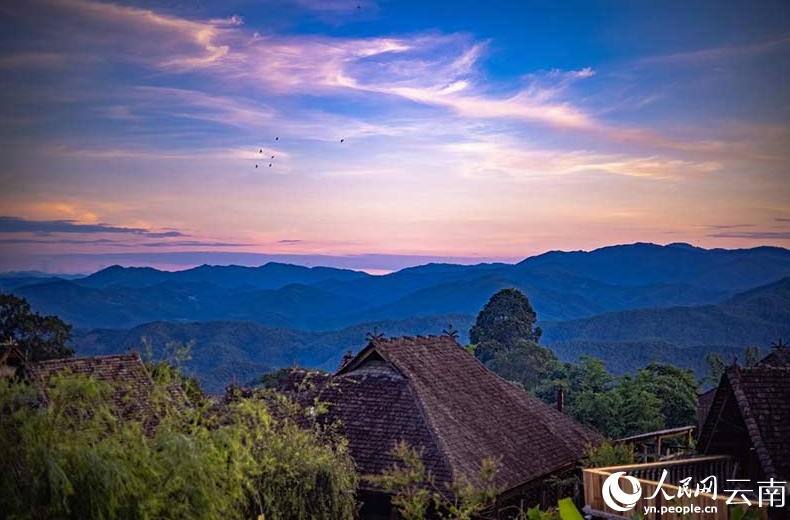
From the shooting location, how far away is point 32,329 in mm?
44219

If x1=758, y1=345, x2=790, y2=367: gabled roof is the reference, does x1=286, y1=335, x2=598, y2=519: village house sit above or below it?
below

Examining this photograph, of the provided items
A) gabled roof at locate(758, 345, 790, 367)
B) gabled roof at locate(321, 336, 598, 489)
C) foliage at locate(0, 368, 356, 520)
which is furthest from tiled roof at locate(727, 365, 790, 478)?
foliage at locate(0, 368, 356, 520)

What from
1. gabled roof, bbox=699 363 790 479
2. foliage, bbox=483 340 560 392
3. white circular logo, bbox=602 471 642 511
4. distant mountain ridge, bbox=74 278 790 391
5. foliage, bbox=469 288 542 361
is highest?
gabled roof, bbox=699 363 790 479

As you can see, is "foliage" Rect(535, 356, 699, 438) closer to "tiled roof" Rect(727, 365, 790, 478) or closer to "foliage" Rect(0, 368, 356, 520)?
"tiled roof" Rect(727, 365, 790, 478)

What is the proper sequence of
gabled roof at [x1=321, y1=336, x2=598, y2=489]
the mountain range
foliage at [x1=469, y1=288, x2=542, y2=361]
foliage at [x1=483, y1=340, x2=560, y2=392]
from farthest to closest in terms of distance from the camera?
the mountain range, foliage at [x1=469, y1=288, x2=542, y2=361], foliage at [x1=483, y1=340, x2=560, y2=392], gabled roof at [x1=321, y1=336, x2=598, y2=489]

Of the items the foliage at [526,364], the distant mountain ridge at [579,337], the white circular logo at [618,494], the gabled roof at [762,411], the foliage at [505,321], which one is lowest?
the distant mountain ridge at [579,337]

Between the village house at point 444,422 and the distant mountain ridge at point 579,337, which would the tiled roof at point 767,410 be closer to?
the village house at point 444,422

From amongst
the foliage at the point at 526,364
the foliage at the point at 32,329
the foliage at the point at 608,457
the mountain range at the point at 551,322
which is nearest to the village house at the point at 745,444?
the foliage at the point at 608,457

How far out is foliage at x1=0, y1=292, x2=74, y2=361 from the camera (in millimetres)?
43519

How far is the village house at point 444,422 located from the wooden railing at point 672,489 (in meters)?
3.78

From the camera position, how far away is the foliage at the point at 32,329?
43519 millimetres

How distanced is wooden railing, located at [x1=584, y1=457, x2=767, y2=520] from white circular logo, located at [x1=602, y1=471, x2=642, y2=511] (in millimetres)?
63

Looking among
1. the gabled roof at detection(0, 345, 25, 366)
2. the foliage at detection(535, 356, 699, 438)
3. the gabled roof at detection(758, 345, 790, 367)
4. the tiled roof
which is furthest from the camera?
the foliage at detection(535, 356, 699, 438)

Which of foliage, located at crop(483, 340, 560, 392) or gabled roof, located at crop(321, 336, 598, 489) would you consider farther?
foliage, located at crop(483, 340, 560, 392)
